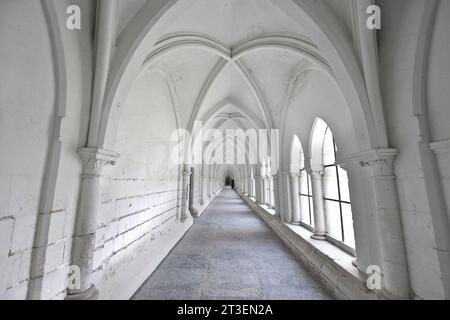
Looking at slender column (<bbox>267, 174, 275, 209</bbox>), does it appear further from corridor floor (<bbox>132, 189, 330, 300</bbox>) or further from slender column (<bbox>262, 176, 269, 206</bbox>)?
corridor floor (<bbox>132, 189, 330, 300</bbox>)

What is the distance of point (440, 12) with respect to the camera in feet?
4.87

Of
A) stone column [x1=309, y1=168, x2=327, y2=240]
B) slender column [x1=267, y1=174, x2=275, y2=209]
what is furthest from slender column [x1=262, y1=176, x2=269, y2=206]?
stone column [x1=309, y1=168, x2=327, y2=240]

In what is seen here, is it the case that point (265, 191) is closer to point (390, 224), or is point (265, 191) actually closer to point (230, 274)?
point (230, 274)

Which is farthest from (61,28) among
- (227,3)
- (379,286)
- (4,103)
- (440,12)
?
(379,286)

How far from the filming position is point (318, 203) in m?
3.71

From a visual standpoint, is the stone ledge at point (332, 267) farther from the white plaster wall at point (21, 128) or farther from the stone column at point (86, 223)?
the white plaster wall at point (21, 128)

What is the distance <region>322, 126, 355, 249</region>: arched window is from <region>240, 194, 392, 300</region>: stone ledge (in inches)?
11.8

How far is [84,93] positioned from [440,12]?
3.38 metres

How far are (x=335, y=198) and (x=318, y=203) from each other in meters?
0.36

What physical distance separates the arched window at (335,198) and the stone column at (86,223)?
3.56 meters

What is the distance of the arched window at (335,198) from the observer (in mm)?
3121

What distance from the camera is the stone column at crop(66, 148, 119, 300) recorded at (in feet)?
6.21

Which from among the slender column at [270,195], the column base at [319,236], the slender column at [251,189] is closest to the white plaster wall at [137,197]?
the column base at [319,236]

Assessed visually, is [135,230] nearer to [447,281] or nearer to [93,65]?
[93,65]
